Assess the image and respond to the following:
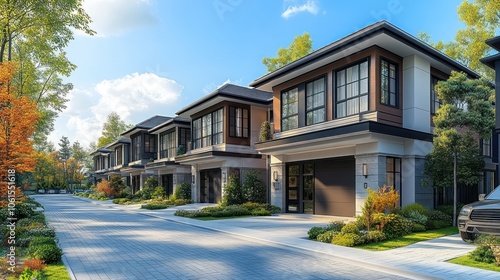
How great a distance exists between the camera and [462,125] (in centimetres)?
1257

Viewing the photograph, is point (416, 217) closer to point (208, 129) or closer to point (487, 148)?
point (487, 148)

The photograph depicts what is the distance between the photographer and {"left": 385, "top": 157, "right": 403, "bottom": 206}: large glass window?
48.9 ft

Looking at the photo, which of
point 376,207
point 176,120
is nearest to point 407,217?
point 376,207

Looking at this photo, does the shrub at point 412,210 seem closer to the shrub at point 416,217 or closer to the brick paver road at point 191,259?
the shrub at point 416,217

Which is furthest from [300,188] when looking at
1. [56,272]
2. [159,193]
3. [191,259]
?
[159,193]

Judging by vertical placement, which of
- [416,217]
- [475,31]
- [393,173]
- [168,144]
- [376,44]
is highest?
[475,31]

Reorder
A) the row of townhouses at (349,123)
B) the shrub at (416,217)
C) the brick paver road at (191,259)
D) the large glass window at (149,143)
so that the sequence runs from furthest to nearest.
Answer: the large glass window at (149,143) < the row of townhouses at (349,123) < the shrub at (416,217) < the brick paver road at (191,259)

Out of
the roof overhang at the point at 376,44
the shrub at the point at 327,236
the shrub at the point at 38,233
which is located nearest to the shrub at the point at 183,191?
the roof overhang at the point at 376,44

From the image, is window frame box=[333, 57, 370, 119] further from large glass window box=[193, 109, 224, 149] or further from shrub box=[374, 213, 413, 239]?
large glass window box=[193, 109, 224, 149]

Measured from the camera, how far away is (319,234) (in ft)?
34.5

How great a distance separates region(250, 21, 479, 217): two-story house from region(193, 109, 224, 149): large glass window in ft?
20.9

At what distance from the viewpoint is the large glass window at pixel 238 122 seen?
23.2 metres

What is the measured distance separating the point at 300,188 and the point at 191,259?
451 inches

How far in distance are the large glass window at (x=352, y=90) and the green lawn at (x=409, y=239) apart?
551 centimetres
